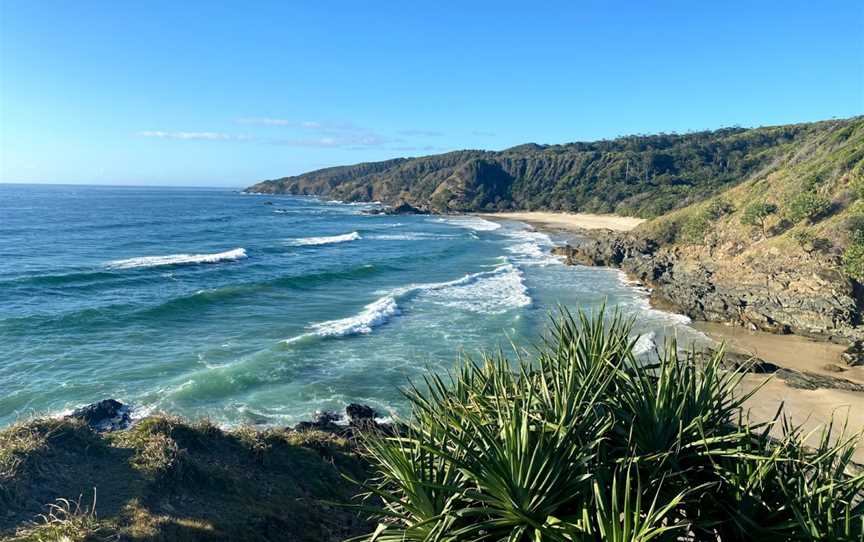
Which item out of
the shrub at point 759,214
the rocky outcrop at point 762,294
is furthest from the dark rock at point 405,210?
the shrub at point 759,214

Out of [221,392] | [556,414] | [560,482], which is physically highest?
[556,414]

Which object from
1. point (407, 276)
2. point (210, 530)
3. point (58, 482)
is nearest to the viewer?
point (210, 530)

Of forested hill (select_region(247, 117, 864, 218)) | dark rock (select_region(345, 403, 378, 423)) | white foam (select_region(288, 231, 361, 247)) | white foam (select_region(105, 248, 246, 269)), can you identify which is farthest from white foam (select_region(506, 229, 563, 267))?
dark rock (select_region(345, 403, 378, 423))

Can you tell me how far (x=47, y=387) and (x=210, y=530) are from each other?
13.6m

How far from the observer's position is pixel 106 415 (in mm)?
14164

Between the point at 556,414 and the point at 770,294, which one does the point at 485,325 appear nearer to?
the point at 770,294

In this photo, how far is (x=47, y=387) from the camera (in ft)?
55.1

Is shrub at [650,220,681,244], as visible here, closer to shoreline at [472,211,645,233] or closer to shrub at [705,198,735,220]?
shrub at [705,198,735,220]

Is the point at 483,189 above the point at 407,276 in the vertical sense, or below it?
above

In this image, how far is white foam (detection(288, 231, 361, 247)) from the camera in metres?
54.3

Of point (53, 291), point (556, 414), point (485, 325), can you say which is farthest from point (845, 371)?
point (53, 291)

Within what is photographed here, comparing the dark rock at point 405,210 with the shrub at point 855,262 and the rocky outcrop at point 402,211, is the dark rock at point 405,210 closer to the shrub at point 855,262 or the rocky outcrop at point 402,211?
the rocky outcrop at point 402,211

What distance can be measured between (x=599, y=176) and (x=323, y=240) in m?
68.5

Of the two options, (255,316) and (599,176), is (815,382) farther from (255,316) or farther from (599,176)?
(599,176)
